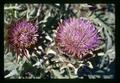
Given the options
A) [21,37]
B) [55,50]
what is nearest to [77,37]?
[55,50]

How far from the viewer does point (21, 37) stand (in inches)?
80.4

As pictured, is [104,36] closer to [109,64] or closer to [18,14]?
[109,64]

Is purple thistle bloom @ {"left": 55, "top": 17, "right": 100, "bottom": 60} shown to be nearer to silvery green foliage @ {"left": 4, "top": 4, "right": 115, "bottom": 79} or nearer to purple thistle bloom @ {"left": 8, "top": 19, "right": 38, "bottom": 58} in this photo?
silvery green foliage @ {"left": 4, "top": 4, "right": 115, "bottom": 79}

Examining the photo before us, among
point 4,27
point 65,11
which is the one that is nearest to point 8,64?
point 4,27

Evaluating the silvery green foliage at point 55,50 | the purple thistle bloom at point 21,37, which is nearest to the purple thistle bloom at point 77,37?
the silvery green foliage at point 55,50

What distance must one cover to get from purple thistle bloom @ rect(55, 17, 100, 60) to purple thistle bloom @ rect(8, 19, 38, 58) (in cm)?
17

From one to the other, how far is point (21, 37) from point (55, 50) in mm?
248

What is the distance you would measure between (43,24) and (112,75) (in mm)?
579

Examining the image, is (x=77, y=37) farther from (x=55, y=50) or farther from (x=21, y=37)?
(x=21, y=37)

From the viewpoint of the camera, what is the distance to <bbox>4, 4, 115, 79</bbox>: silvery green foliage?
6.63 feet

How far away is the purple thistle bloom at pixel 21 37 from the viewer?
204 cm

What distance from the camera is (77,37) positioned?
Result: 2027mm

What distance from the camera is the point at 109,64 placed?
2.02 meters

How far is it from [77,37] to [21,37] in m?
0.38
